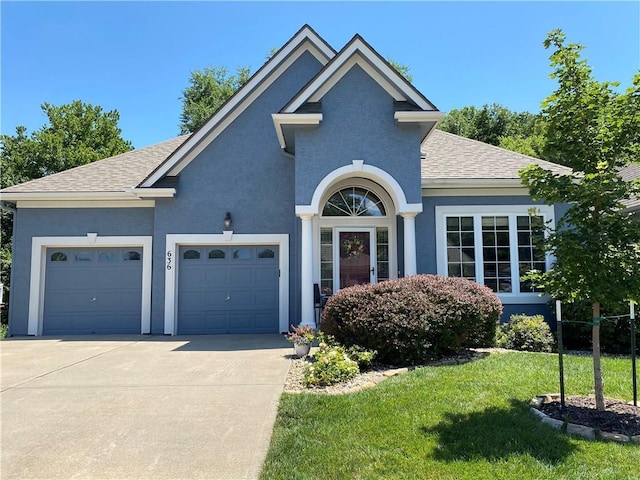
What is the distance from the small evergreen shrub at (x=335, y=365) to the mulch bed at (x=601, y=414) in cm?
268

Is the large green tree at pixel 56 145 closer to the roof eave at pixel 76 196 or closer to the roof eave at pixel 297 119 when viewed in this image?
the roof eave at pixel 76 196

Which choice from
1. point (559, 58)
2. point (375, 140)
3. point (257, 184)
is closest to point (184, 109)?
point (257, 184)

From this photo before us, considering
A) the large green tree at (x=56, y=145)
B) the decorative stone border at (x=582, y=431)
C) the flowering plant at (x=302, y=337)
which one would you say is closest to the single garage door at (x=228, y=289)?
the flowering plant at (x=302, y=337)

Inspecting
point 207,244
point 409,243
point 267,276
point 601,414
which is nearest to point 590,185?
point 601,414

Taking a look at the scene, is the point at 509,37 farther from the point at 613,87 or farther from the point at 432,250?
the point at 613,87

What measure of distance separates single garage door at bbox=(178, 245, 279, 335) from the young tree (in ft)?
26.1

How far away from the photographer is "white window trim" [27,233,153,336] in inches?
467

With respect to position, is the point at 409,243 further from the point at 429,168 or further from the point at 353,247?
the point at 429,168

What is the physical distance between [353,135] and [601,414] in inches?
287

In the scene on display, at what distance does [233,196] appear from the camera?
11805 mm

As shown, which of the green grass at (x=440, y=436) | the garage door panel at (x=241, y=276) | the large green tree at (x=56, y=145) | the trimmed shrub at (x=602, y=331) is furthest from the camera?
the large green tree at (x=56, y=145)

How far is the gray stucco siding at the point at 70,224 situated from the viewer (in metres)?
12.0

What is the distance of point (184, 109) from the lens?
35094 millimetres

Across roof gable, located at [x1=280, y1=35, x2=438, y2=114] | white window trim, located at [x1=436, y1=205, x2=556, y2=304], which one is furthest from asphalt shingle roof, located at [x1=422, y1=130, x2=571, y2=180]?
roof gable, located at [x1=280, y1=35, x2=438, y2=114]
